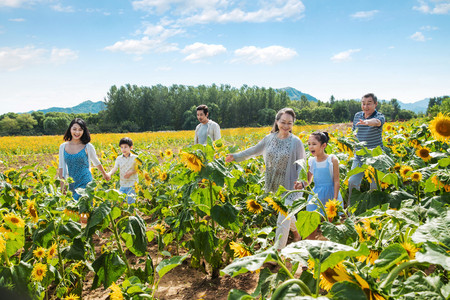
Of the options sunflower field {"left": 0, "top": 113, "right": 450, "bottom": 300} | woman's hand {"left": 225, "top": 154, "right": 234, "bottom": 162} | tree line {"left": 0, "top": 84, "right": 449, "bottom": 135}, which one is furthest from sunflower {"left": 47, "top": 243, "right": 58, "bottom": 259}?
tree line {"left": 0, "top": 84, "right": 449, "bottom": 135}

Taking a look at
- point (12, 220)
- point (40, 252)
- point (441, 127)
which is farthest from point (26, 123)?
point (441, 127)

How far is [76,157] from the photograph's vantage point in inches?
156

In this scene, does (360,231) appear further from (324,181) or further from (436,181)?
(324,181)

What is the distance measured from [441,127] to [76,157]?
383 cm


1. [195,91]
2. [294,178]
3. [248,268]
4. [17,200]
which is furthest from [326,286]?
[195,91]

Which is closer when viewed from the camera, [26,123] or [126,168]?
[126,168]

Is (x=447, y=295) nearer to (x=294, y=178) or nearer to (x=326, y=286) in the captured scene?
(x=326, y=286)

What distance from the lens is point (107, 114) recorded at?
57312 millimetres

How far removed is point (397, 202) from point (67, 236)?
207 cm

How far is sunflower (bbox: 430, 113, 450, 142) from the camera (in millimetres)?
2086

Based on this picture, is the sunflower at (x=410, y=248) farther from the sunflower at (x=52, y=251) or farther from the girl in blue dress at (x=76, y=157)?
the girl in blue dress at (x=76, y=157)

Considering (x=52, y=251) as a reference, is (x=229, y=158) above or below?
above

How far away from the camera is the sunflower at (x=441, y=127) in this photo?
209cm

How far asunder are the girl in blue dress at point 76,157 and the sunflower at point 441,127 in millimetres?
3579
